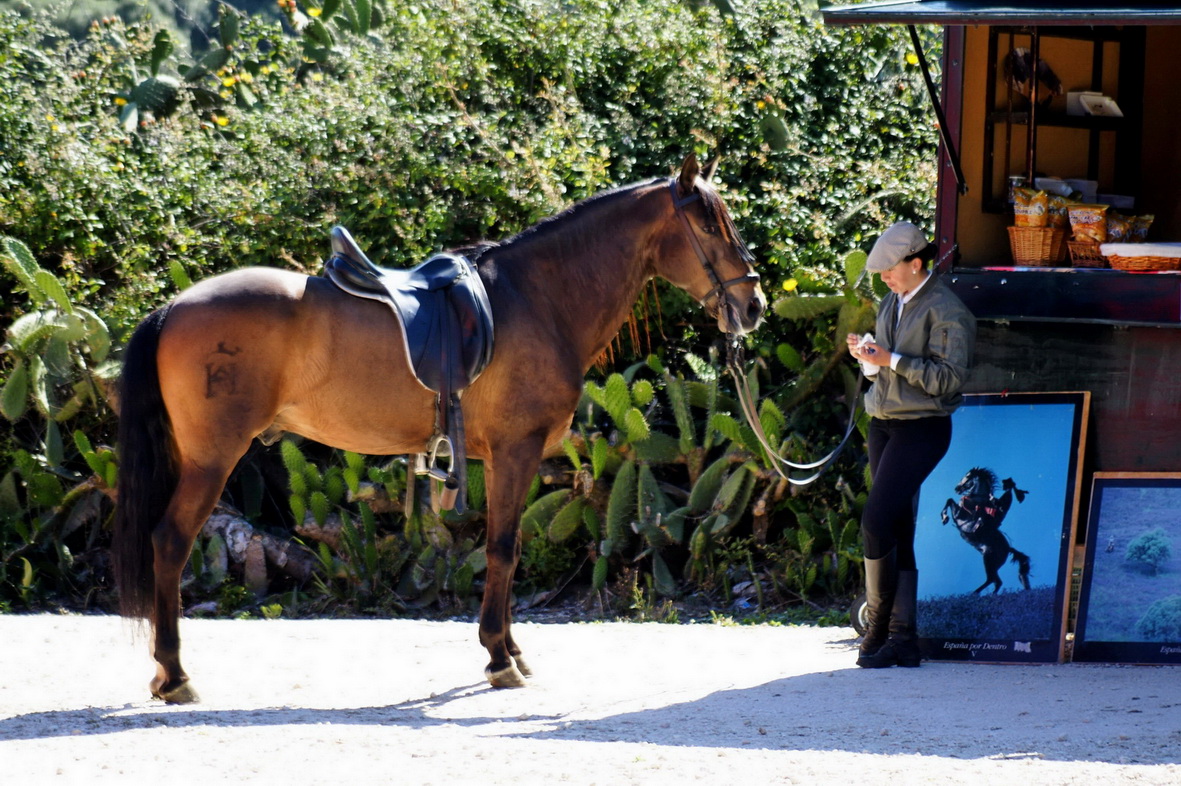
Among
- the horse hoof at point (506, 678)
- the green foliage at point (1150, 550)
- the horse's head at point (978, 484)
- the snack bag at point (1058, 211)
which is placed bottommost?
the horse hoof at point (506, 678)

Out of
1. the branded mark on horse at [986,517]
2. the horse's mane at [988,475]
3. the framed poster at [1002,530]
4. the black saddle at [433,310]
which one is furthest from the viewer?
the horse's mane at [988,475]

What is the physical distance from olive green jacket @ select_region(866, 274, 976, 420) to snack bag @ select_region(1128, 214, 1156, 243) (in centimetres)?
134

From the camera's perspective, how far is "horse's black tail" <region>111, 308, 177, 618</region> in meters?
5.06

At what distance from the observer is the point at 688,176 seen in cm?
560

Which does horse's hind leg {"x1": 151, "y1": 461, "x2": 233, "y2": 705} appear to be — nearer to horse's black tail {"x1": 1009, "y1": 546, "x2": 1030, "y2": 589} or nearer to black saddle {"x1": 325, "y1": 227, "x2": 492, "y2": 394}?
black saddle {"x1": 325, "y1": 227, "x2": 492, "y2": 394}

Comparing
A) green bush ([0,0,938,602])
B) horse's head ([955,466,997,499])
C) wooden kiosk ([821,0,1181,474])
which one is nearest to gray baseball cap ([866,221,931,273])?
wooden kiosk ([821,0,1181,474])

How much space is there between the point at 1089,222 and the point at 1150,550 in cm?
158

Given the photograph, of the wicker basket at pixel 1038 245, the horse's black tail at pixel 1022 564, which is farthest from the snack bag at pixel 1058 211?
the horse's black tail at pixel 1022 564

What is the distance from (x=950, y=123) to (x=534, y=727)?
356 cm

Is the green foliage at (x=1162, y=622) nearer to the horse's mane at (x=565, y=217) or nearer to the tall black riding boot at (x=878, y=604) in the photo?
the tall black riding boot at (x=878, y=604)

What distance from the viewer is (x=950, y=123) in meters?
6.38

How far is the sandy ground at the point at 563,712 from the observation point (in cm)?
405

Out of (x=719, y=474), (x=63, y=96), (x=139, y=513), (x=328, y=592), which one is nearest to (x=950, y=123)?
(x=719, y=474)

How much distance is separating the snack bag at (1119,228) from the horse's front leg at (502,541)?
3029 millimetres
